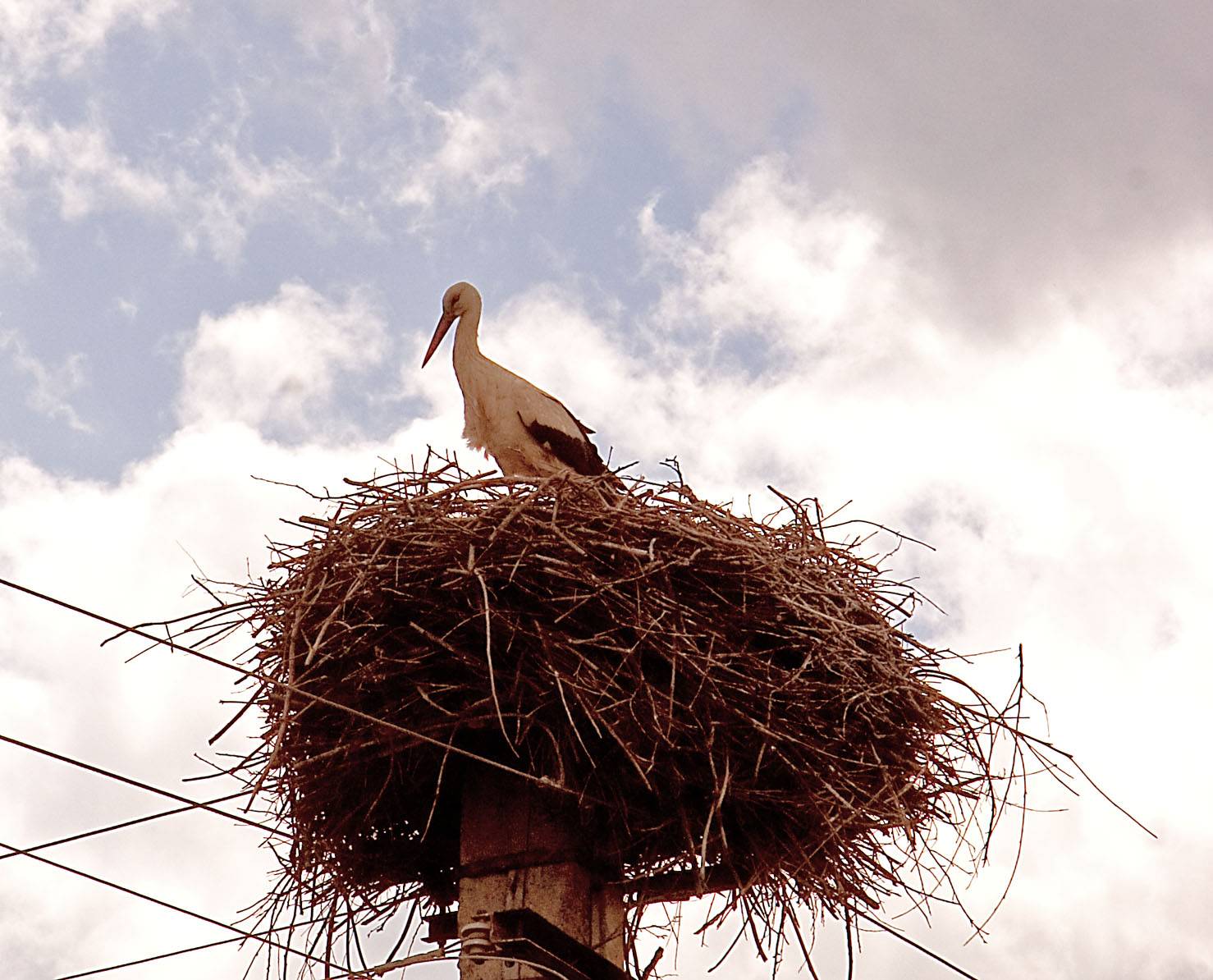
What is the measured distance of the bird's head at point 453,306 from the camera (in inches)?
210

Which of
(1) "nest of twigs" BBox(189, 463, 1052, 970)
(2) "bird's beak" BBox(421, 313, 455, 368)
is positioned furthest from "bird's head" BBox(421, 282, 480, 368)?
(1) "nest of twigs" BBox(189, 463, 1052, 970)

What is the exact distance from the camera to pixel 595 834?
117 inches

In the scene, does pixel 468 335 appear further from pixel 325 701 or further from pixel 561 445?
pixel 325 701

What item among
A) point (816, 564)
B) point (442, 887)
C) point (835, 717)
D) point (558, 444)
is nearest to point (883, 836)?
point (835, 717)

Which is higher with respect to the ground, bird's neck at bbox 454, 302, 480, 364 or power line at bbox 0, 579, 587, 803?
bird's neck at bbox 454, 302, 480, 364

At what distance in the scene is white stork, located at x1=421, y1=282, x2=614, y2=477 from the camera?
4.80m

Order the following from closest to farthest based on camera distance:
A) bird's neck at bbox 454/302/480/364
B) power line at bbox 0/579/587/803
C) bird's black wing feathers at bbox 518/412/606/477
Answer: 1. power line at bbox 0/579/587/803
2. bird's black wing feathers at bbox 518/412/606/477
3. bird's neck at bbox 454/302/480/364

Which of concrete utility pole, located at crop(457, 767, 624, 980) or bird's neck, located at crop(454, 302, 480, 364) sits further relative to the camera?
bird's neck, located at crop(454, 302, 480, 364)

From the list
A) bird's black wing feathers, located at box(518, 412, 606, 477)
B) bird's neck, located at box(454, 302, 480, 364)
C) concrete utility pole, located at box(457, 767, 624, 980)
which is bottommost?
concrete utility pole, located at box(457, 767, 624, 980)

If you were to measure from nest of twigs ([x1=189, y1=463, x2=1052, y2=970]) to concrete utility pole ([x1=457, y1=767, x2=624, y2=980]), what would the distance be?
→ 2.2 inches

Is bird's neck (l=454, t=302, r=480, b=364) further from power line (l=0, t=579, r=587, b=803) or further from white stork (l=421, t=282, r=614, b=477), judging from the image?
power line (l=0, t=579, r=587, b=803)

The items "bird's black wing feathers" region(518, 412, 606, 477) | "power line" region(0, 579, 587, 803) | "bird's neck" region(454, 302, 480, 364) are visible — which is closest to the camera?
"power line" region(0, 579, 587, 803)

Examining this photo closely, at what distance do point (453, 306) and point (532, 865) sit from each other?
2.86 metres

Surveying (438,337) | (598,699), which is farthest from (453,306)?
(598,699)
